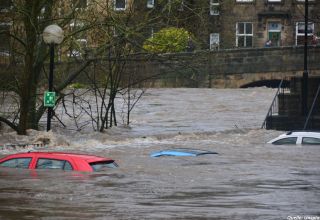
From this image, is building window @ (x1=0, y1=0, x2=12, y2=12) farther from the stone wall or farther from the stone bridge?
the stone bridge

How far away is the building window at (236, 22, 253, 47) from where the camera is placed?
71062 millimetres

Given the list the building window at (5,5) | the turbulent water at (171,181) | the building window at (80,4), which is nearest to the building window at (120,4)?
the building window at (80,4)

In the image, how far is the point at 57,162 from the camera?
58.9 ft

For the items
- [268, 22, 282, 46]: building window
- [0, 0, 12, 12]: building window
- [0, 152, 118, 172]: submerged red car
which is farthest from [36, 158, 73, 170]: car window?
[268, 22, 282, 46]: building window

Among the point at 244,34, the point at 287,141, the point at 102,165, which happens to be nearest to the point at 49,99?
the point at 287,141

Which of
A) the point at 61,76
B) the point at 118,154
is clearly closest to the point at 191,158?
the point at 118,154

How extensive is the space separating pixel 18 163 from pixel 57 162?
1030 mm

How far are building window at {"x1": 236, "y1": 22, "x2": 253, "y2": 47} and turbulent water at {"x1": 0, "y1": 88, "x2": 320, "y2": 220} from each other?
36.8 metres

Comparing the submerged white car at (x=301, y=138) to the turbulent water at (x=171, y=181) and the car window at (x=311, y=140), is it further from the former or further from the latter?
the turbulent water at (x=171, y=181)

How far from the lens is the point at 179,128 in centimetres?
3794

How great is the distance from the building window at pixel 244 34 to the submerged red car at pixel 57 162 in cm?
5309

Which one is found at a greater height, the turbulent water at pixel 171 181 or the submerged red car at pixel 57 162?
the submerged red car at pixel 57 162

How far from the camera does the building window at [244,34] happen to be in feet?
233

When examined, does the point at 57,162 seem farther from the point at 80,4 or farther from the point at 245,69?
the point at 245,69
